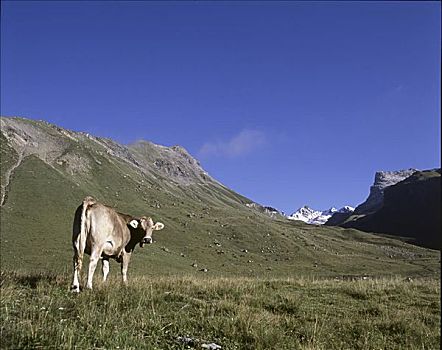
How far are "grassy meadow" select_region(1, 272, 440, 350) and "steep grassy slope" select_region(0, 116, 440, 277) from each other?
99.2 ft

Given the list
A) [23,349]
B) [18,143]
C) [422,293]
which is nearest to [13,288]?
[23,349]

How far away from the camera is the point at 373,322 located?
10570mm

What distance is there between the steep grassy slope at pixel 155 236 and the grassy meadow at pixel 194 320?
30.2 m

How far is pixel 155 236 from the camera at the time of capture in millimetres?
75375

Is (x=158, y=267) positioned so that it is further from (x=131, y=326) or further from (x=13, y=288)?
(x=131, y=326)

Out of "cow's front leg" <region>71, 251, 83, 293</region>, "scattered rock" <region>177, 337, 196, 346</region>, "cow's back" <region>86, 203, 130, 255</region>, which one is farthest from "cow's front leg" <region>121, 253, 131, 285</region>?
"scattered rock" <region>177, 337, 196, 346</region>

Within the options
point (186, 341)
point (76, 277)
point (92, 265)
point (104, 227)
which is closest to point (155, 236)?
point (104, 227)

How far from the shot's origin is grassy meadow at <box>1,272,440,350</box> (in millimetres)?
6672

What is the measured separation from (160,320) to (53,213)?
6478 centimetres

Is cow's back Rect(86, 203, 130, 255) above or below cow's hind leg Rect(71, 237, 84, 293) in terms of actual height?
above

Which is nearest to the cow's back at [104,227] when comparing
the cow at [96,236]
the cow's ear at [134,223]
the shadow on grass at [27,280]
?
the cow at [96,236]

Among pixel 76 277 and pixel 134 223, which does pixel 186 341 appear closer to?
pixel 76 277

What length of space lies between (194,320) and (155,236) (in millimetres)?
67953

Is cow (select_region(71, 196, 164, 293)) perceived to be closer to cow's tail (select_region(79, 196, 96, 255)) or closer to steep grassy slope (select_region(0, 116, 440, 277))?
cow's tail (select_region(79, 196, 96, 255))
